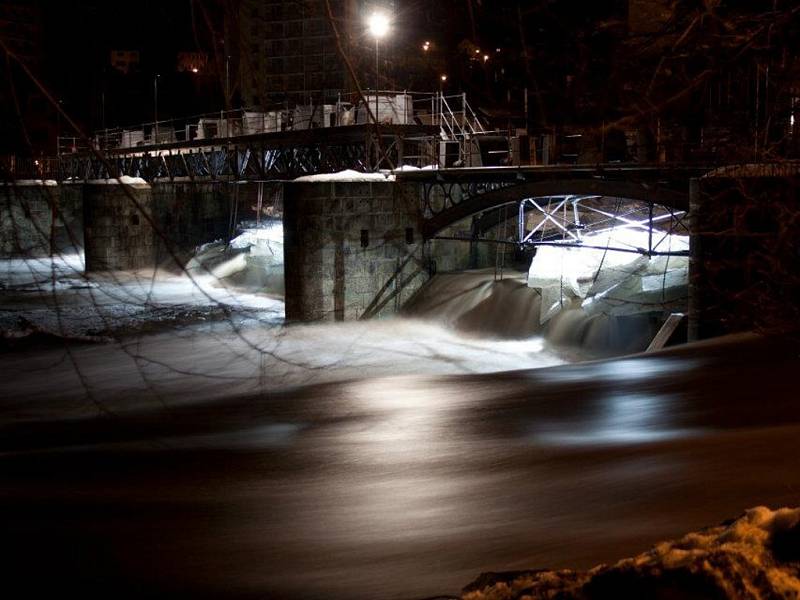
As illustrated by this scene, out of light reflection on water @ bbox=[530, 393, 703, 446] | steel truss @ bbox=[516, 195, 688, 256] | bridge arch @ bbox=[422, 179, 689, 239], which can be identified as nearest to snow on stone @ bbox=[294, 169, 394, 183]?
bridge arch @ bbox=[422, 179, 689, 239]

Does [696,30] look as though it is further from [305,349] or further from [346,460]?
[305,349]

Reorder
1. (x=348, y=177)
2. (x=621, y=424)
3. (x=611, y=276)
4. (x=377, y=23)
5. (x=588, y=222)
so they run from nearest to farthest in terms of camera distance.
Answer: (x=621, y=424) < (x=377, y=23) < (x=611, y=276) < (x=348, y=177) < (x=588, y=222)

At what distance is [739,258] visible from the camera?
15.9 metres

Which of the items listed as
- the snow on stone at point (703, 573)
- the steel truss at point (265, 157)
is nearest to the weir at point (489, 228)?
the steel truss at point (265, 157)

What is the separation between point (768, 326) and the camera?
1363cm

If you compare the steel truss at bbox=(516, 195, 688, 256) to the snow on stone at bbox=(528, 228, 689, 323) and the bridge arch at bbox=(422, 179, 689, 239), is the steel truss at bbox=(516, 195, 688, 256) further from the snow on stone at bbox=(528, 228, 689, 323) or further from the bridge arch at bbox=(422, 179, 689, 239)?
the bridge arch at bbox=(422, 179, 689, 239)

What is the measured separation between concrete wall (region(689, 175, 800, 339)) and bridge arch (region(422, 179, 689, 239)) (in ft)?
8.28

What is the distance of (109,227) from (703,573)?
40.5m

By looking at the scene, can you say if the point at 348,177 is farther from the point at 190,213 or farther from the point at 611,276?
the point at 190,213

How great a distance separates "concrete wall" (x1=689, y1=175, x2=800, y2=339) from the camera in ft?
45.1

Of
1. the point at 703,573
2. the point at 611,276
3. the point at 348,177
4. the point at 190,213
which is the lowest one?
the point at 703,573

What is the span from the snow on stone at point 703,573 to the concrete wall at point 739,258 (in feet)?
30.7

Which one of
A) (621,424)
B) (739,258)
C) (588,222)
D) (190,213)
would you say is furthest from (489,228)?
(190,213)

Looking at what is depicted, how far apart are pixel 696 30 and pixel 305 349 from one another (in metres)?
15.1
